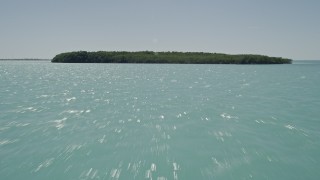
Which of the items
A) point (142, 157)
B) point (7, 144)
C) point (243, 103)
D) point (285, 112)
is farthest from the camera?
point (243, 103)

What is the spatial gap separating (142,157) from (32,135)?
690 cm

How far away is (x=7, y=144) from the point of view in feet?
45.1

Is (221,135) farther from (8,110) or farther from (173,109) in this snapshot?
(8,110)

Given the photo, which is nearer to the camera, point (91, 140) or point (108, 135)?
point (91, 140)

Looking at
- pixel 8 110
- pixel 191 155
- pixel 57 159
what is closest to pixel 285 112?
pixel 191 155

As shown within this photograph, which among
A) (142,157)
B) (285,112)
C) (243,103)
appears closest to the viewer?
(142,157)

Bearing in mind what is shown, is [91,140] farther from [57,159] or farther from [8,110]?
[8,110]

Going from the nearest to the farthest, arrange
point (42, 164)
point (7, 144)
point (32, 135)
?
1. point (42, 164)
2. point (7, 144)
3. point (32, 135)

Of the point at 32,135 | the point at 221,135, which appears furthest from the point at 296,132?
the point at 32,135

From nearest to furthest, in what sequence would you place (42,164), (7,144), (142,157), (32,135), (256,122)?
(42,164), (142,157), (7,144), (32,135), (256,122)

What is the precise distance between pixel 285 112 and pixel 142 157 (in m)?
14.5

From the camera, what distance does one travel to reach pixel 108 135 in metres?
15.4

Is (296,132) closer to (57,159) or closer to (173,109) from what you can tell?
(173,109)

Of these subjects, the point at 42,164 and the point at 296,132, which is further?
the point at 296,132
